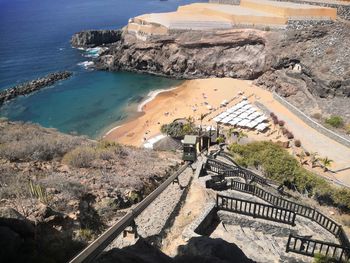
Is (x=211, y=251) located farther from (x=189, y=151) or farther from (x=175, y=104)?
(x=175, y=104)

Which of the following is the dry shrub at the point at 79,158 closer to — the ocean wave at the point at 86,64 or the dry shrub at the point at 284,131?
the dry shrub at the point at 284,131

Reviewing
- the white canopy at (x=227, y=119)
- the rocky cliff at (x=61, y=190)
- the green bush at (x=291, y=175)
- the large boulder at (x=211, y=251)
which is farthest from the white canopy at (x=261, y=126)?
→ the large boulder at (x=211, y=251)

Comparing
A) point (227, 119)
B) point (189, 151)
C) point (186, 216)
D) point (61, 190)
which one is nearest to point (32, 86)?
point (227, 119)

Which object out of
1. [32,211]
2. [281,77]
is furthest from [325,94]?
[32,211]

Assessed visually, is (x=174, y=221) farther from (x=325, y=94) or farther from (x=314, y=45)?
(x=314, y=45)

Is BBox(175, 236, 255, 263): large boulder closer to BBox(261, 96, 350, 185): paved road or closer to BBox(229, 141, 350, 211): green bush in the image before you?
BBox(229, 141, 350, 211): green bush

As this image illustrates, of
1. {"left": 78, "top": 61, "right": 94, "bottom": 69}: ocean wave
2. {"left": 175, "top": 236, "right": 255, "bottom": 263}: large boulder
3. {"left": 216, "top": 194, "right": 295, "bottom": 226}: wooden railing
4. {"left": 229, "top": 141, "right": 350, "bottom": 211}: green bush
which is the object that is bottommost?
{"left": 78, "top": 61, "right": 94, "bottom": 69}: ocean wave

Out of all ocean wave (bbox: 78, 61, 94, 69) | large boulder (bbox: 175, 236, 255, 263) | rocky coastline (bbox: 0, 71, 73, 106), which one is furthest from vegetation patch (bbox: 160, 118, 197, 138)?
ocean wave (bbox: 78, 61, 94, 69)
